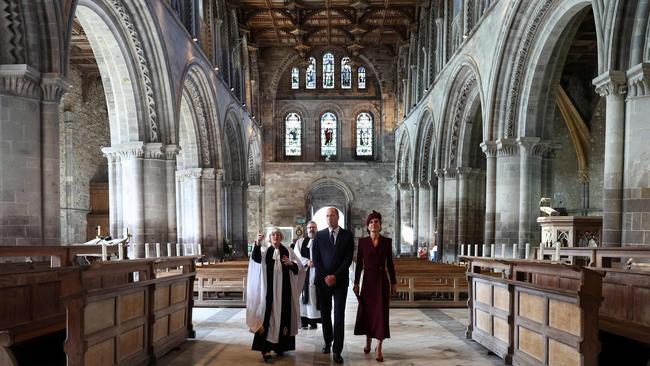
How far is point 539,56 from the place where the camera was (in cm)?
1227

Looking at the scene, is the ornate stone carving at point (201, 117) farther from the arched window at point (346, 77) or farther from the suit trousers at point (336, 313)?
the arched window at point (346, 77)

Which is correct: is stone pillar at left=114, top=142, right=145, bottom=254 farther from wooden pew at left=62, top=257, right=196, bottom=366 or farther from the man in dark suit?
the man in dark suit

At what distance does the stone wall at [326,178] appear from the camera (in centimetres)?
3181

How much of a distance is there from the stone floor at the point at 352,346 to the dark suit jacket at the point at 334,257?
96 cm

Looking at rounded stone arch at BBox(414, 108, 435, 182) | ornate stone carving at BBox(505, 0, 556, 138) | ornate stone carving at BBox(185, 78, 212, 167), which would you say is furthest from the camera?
rounded stone arch at BBox(414, 108, 435, 182)

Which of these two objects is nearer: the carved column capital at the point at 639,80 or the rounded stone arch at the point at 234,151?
the carved column capital at the point at 639,80

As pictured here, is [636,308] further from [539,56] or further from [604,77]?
[539,56]

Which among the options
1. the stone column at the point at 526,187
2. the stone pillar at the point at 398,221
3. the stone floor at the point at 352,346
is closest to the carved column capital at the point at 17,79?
the stone floor at the point at 352,346

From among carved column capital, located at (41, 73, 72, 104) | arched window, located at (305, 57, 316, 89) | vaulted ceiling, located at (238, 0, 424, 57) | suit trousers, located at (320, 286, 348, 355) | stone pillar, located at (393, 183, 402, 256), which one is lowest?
stone pillar, located at (393, 183, 402, 256)

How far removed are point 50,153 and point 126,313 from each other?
14.3 feet

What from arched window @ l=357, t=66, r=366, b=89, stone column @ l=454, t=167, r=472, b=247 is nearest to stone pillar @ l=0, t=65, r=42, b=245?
stone column @ l=454, t=167, r=472, b=247

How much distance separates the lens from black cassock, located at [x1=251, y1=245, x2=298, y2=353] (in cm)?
592

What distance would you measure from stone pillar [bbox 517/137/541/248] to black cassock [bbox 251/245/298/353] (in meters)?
8.45

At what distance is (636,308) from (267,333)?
3965 millimetres
